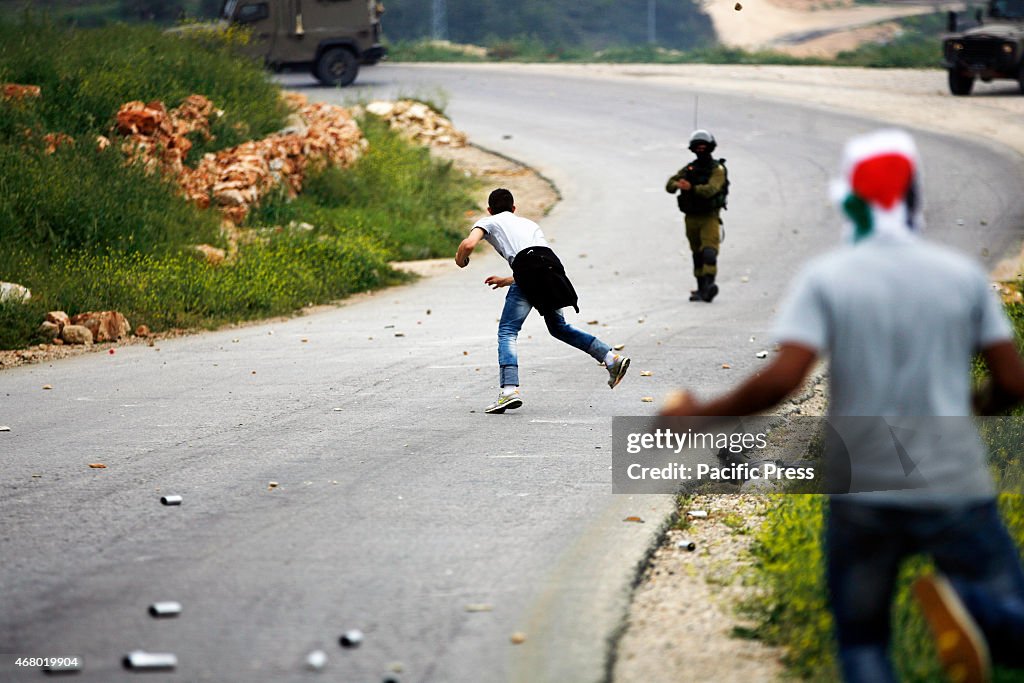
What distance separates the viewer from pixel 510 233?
948cm

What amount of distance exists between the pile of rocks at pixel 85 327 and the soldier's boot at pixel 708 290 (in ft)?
20.5

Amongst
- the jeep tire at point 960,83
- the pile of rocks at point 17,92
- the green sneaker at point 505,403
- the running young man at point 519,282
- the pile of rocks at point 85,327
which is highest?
the pile of rocks at point 17,92

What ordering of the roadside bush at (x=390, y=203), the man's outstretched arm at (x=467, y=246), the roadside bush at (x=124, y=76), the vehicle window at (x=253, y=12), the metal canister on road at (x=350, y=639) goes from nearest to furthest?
1. the metal canister on road at (x=350, y=639)
2. the man's outstretched arm at (x=467, y=246)
3. the roadside bush at (x=390, y=203)
4. the roadside bush at (x=124, y=76)
5. the vehicle window at (x=253, y=12)

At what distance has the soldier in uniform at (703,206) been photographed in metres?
15.2

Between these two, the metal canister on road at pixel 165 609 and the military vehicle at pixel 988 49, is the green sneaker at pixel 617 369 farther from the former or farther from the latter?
the military vehicle at pixel 988 49

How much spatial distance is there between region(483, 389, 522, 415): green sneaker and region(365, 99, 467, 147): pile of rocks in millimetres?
19538

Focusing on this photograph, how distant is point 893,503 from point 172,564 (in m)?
3.54

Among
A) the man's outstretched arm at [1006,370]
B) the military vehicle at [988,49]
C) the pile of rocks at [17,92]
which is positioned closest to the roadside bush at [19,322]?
the pile of rocks at [17,92]

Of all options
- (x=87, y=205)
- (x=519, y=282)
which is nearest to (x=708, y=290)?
(x=519, y=282)

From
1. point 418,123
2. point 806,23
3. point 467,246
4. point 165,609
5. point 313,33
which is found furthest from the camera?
point 806,23

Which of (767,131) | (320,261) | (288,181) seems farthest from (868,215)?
(767,131)

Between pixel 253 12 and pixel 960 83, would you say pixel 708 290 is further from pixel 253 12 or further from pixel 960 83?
pixel 253 12

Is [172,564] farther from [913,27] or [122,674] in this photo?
[913,27]

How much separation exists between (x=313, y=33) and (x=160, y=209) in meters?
18.1
